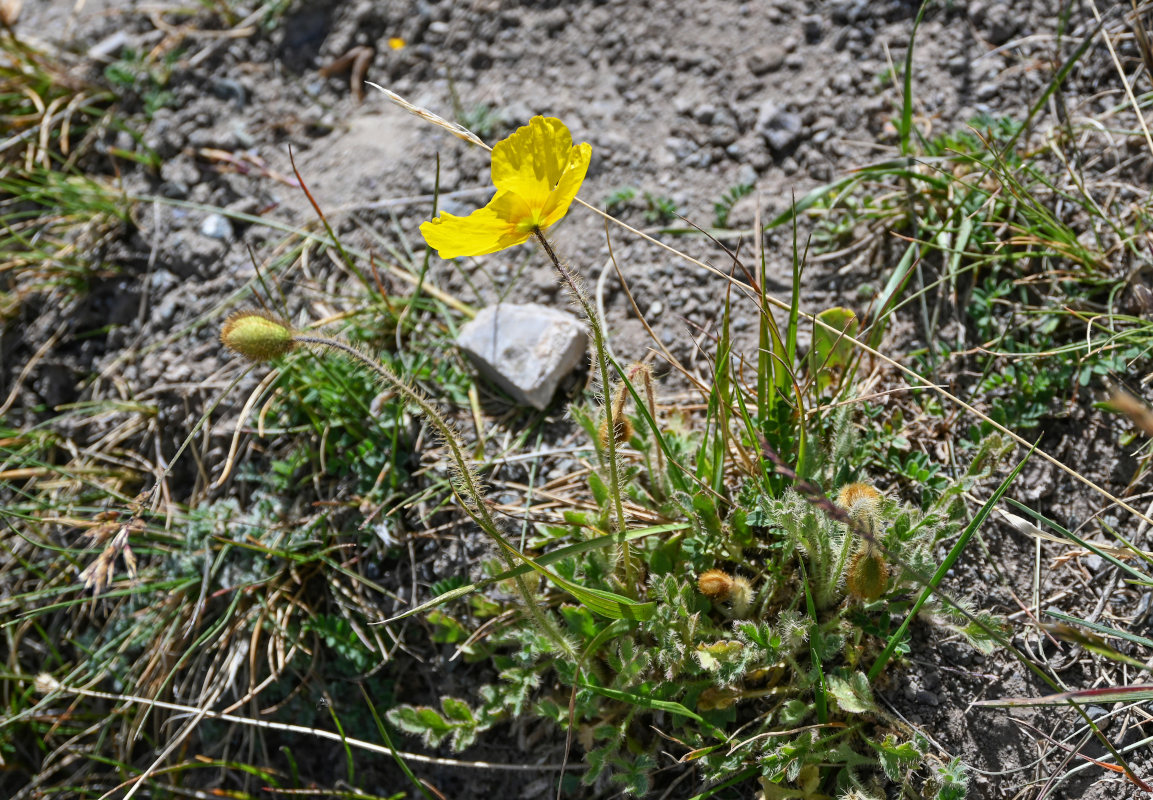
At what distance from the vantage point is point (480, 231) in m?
1.58

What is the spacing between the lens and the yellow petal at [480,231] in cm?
155

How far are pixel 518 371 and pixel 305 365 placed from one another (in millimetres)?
707

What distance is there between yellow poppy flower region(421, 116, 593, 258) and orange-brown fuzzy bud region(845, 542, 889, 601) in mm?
1015

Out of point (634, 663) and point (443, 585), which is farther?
point (443, 585)

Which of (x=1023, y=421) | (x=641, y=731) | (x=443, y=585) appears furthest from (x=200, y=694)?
(x=1023, y=421)

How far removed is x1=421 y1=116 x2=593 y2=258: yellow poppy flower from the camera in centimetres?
155

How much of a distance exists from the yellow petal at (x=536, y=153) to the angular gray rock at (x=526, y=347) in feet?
2.89

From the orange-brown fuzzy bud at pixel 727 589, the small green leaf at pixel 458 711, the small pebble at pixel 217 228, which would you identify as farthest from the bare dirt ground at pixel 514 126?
the orange-brown fuzzy bud at pixel 727 589

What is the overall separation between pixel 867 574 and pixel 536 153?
1.18m

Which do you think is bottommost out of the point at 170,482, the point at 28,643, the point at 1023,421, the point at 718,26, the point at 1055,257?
the point at 28,643

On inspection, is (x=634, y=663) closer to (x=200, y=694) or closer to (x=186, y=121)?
(x=200, y=694)

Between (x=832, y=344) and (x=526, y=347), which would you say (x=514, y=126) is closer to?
(x=526, y=347)

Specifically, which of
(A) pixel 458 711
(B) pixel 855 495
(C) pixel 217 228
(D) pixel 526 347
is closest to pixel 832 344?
(B) pixel 855 495

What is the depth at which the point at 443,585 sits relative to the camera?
2234mm
